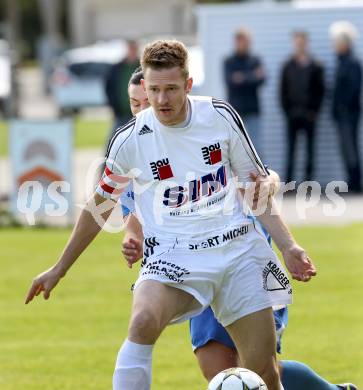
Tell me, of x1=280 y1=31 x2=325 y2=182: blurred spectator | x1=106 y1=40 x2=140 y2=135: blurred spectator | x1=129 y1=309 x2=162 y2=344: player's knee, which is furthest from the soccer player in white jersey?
x1=106 y1=40 x2=140 y2=135: blurred spectator

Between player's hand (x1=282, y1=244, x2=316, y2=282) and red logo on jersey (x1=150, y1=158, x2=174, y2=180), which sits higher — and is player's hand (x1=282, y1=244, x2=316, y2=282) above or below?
below

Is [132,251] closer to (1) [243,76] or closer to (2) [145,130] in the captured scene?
(2) [145,130]

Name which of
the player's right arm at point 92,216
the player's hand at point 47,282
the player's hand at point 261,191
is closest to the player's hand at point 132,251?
the player's right arm at point 92,216

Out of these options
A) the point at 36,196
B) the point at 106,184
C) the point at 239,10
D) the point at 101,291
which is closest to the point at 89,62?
the point at 239,10

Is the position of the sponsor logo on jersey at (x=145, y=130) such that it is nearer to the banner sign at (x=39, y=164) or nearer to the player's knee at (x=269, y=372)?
the player's knee at (x=269, y=372)

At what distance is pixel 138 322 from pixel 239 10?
13.9 metres

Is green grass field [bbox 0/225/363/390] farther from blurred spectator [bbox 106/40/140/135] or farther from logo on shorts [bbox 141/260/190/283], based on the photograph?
blurred spectator [bbox 106/40/140/135]

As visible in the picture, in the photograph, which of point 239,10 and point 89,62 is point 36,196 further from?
point 89,62

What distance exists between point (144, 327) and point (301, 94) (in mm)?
12305

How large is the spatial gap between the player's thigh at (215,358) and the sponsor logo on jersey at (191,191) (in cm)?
90

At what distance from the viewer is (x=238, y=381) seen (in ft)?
18.1

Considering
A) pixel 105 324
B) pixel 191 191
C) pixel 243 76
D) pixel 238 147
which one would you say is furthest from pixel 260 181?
pixel 243 76

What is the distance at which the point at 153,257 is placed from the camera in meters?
5.67

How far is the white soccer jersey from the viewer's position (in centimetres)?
569
